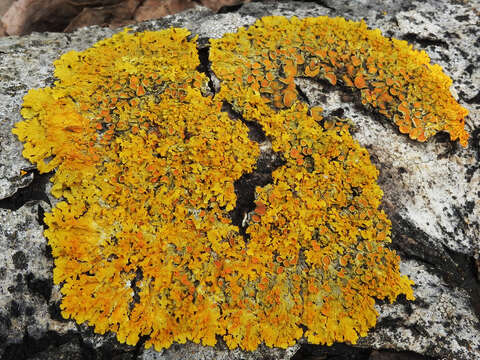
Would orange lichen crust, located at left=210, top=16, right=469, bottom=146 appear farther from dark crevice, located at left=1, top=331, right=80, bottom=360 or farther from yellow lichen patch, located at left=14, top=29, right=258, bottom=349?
dark crevice, located at left=1, top=331, right=80, bottom=360

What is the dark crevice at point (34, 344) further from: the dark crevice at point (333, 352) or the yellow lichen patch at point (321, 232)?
the dark crevice at point (333, 352)

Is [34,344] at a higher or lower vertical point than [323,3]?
lower

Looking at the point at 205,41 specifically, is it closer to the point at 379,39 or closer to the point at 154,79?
the point at 154,79

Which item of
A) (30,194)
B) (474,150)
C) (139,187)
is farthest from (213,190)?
(474,150)

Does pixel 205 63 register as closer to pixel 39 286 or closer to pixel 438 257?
pixel 39 286

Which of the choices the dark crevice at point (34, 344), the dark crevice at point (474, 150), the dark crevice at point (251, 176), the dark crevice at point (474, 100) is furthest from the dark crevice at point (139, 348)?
the dark crevice at point (474, 100)
